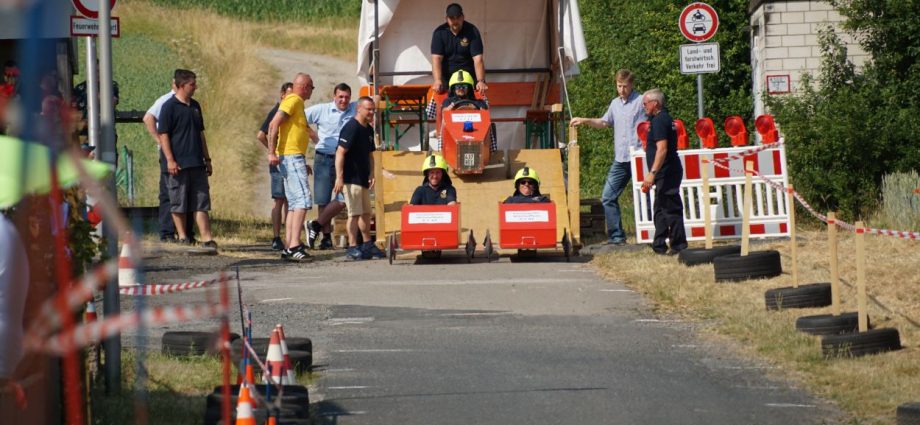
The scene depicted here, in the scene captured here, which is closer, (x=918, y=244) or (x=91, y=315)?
(x=91, y=315)

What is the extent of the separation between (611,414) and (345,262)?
861 cm

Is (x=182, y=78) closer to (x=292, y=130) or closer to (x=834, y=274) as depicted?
(x=292, y=130)

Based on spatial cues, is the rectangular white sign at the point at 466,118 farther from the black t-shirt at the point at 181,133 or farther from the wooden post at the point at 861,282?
the wooden post at the point at 861,282

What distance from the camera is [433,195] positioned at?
645 inches

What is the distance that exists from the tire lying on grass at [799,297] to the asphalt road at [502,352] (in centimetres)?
89

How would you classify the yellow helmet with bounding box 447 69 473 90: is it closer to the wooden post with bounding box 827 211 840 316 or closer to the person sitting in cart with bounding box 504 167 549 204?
the person sitting in cart with bounding box 504 167 549 204

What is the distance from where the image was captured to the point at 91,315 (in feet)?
26.3

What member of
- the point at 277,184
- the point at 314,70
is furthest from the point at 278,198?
the point at 314,70

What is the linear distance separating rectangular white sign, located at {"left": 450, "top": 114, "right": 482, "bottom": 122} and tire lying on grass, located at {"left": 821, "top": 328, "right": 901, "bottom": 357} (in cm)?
793

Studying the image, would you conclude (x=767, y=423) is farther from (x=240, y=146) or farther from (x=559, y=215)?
(x=240, y=146)

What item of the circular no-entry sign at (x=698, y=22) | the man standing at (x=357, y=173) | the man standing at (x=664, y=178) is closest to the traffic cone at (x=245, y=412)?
the man standing at (x=664, y=178)

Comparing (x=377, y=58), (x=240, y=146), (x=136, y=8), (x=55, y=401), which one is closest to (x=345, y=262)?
(x=377, y=58)

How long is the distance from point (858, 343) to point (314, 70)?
45.9 metres

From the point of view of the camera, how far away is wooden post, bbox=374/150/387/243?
56.0 feet
